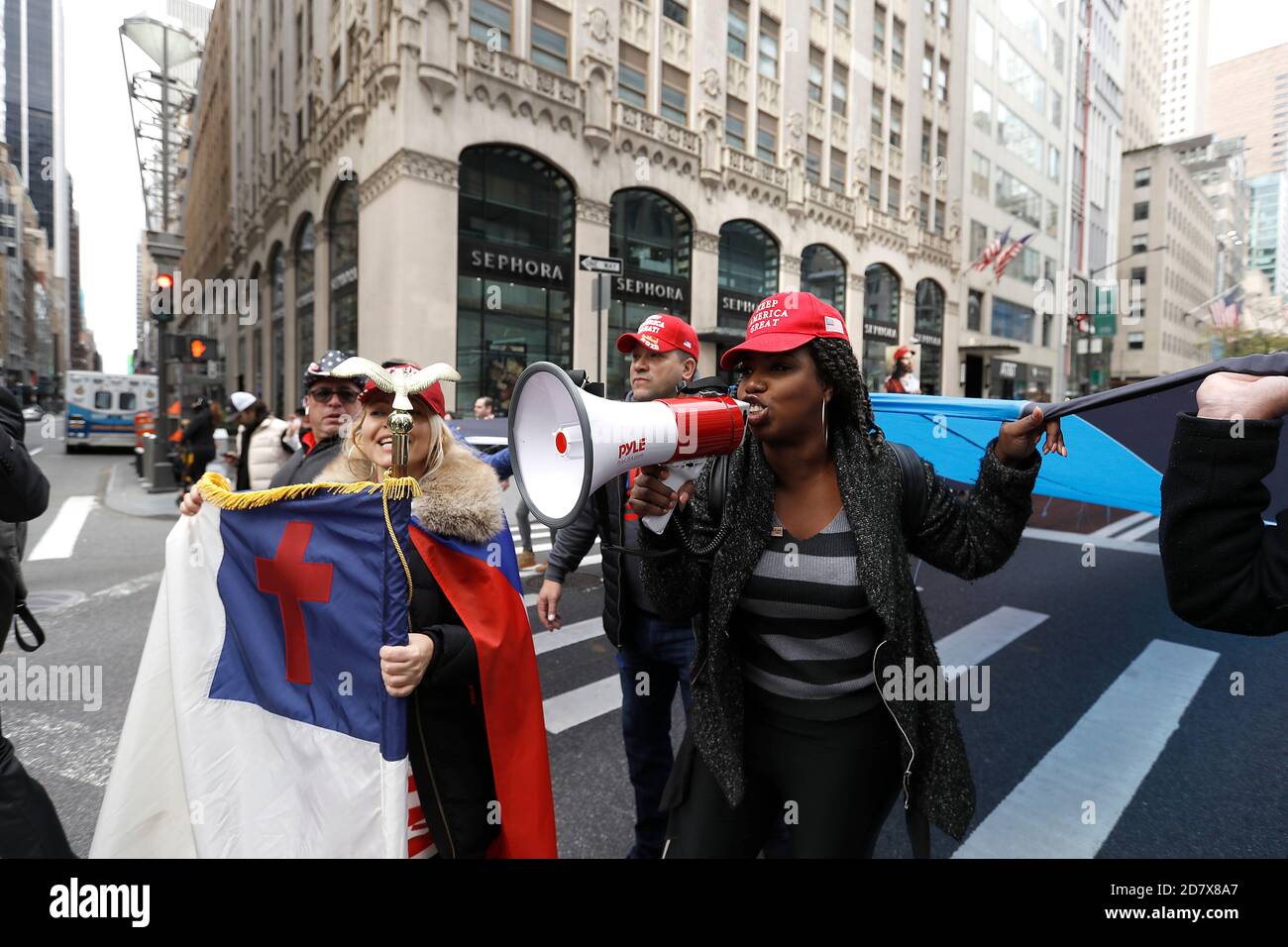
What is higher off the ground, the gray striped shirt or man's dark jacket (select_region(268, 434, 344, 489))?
man's dark jacket (select_region(268, 434, 344, 489))

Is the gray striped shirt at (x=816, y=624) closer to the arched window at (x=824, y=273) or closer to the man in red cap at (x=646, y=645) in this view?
the man in red cap at (x=646, y=645)

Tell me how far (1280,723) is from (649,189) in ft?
66.8

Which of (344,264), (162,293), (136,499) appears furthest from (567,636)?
(344,264)

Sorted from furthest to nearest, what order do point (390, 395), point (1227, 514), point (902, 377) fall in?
point (902, 377)
point (390, 395)
point (1227, 514)

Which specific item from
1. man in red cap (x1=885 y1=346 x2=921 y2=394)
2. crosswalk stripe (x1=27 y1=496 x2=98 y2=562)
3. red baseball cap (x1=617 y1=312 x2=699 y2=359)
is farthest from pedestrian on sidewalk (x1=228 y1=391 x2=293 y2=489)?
man in red cap (x1=885 y1=346 x2=921 y2=394)

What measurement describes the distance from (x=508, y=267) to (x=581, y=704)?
16114mm

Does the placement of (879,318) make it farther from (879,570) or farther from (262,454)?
(879,570)

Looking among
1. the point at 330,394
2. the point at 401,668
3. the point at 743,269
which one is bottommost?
the point at 401,668

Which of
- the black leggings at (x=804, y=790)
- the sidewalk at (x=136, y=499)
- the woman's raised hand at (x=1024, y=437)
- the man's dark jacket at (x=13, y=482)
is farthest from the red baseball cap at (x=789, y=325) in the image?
the sidewalk at (x=136, y=499)

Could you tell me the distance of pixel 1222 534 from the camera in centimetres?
127

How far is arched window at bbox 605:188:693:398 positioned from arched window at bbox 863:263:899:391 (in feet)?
35.4

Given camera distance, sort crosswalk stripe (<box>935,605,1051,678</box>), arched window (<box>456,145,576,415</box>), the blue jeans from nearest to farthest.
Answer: the blue jeans < crosswalk stripe (<box>935,605,1051,678</box>) < arched window (<box>456,145,576,415</box>)

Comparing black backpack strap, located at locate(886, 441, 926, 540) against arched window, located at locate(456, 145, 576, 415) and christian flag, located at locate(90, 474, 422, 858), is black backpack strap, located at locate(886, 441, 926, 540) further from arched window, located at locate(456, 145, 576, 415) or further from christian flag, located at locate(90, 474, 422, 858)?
arched window, located at locate(456, 145, 576, 415)

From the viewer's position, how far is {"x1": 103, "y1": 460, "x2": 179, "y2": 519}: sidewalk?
11547 millimetres
